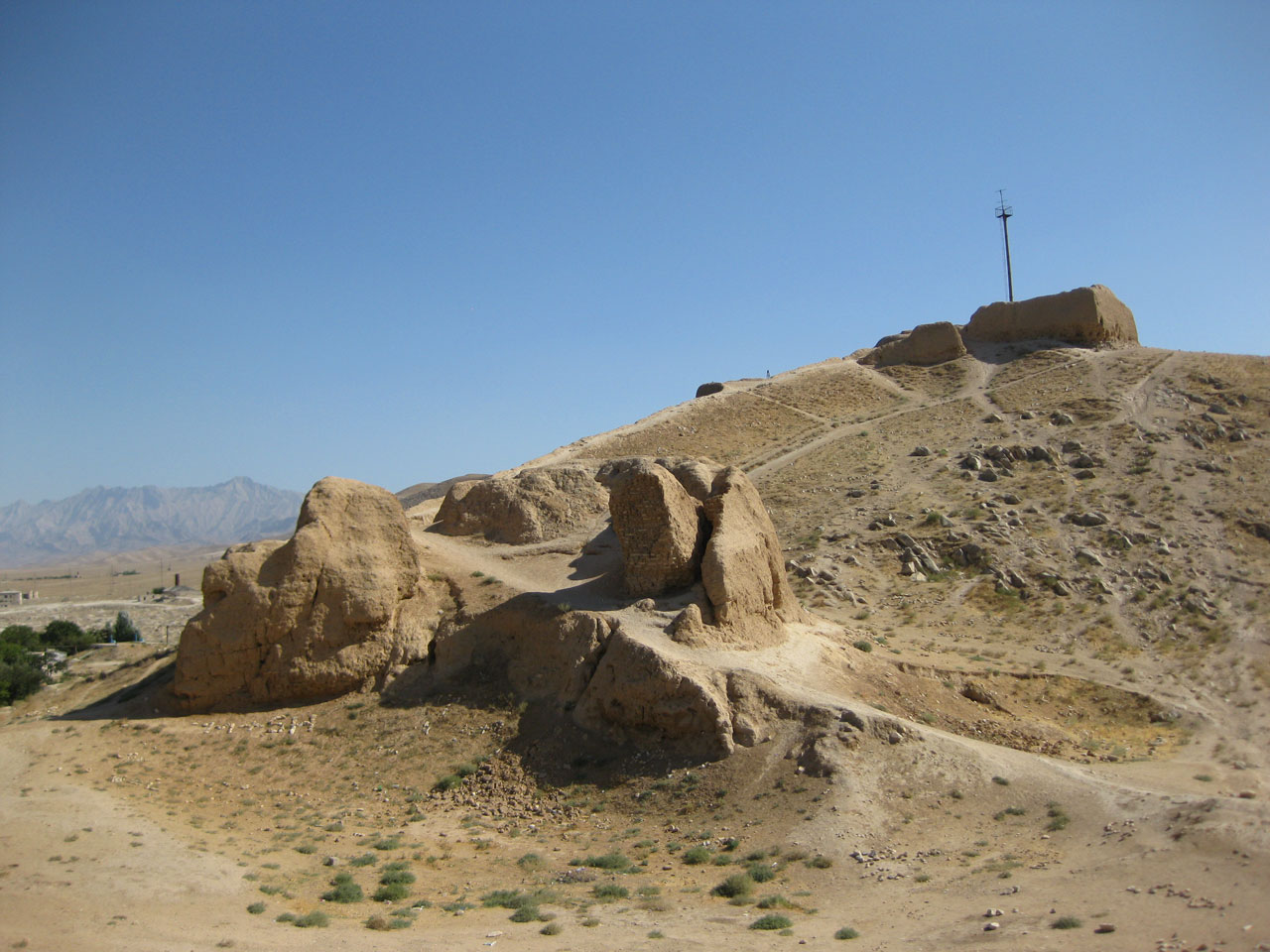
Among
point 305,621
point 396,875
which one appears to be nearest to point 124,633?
point 305,621

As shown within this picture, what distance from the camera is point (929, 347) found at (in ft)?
155

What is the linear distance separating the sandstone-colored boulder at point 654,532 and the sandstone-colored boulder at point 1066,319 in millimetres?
33988

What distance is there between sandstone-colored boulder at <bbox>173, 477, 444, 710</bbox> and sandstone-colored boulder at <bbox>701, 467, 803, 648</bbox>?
554 cm

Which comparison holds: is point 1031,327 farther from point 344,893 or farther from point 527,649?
point 344,893

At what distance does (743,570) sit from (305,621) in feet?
25.8

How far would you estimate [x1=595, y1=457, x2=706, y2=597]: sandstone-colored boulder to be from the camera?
57.1ft

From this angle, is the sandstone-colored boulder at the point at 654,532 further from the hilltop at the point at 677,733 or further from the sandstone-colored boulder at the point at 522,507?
the sandstone-colored boulder at the point at 522,507

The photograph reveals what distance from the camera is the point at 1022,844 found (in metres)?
11.5

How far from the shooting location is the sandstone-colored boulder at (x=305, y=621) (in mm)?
16484

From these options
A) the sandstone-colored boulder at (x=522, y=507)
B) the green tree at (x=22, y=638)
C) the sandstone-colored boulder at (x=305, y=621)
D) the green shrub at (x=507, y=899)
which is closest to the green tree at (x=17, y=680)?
the green tree at (x=22, y=638)

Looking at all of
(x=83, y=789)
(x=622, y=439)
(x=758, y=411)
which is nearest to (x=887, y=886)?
(x=83, y=789)

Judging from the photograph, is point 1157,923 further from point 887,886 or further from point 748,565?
point 748,565

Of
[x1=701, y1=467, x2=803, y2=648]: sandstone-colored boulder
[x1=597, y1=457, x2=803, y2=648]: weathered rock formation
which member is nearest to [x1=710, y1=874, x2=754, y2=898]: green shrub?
[x1=597, y1=457, x2=803, y2=648]: weathered rock formation

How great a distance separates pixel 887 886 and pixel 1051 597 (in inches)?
680
